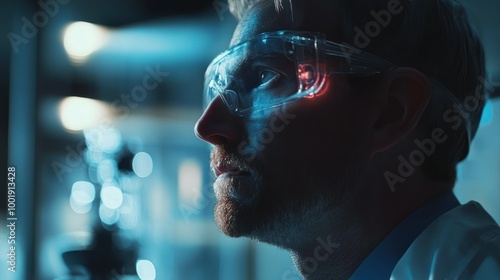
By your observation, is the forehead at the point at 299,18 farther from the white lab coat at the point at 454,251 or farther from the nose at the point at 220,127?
the white lab coat at the point at 454,251

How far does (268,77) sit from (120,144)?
1.70 metres

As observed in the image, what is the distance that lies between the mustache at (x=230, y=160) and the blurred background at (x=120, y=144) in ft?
2.54

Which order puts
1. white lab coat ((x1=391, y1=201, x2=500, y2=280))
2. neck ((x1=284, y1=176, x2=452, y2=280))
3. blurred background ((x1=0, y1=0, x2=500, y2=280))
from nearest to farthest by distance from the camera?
white lab coat ((x1=391, y1=201, x2=500, y2=280)), neck ((x1=284, y1=176, x2=452, y2=280)), blurred background ((x1=0, y1=0, x2=500, y2=280))

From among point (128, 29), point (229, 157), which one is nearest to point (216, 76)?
point (229, 157)

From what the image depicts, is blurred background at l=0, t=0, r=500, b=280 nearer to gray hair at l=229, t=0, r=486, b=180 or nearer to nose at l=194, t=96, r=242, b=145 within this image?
gray hair at l=229, t=0, r=486, b=180

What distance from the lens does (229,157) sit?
2.76 ft

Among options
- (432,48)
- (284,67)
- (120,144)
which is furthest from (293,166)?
(120,144)

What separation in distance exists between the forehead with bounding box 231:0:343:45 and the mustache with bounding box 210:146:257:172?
7.2 inches

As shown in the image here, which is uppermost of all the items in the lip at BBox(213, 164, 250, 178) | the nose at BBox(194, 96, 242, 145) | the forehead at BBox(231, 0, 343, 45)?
the forehead at BBox(231, 0, 343, 45)

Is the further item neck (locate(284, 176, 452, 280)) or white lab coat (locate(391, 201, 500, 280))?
neck (locate(284, 176, 452, 280))

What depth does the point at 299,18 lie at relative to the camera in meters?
0.86

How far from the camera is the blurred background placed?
5.20ft

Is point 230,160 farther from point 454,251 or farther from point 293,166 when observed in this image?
point 454,251

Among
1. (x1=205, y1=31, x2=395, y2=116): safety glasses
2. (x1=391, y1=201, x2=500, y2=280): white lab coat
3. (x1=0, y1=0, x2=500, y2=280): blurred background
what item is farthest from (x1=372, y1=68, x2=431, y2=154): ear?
(x1=0, y1=0, x2=500, y2=280): blurred background
